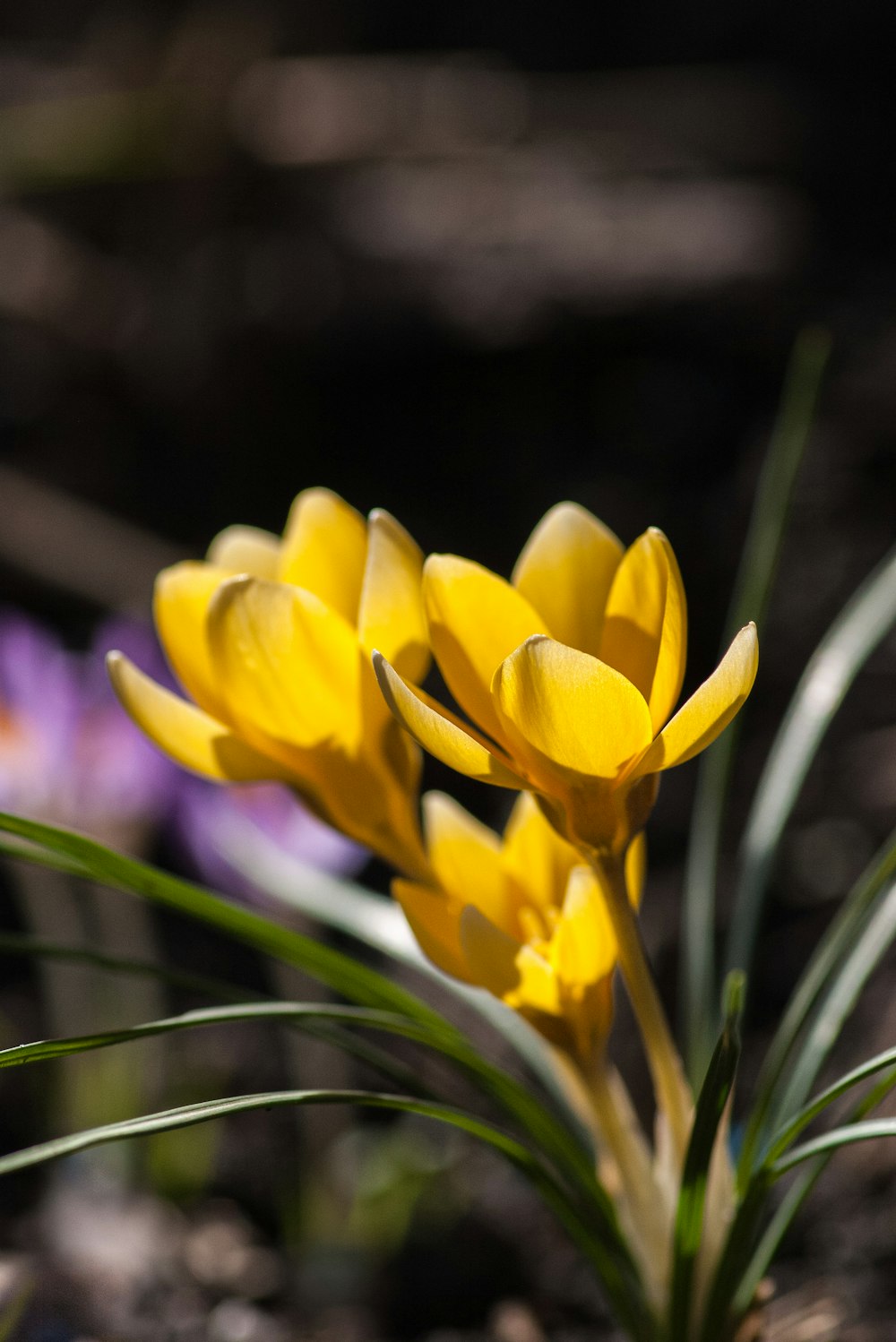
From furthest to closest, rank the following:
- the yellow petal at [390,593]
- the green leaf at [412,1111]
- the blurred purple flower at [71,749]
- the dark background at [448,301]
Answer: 1. the dark background at [448,301]
2. the blurred purple flower at [71,749]
3. the yellow petal at [390,593]
4. the green leaf at [412,1111]

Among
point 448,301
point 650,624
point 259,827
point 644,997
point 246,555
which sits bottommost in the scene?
point 644,997

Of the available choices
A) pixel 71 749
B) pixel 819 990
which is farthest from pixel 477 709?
pixel 71 749

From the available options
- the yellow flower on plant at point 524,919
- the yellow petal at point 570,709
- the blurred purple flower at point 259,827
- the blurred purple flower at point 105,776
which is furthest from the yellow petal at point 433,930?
the blurred purple flower at point 259,827

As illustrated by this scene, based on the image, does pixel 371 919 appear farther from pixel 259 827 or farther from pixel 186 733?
pixel 259 827

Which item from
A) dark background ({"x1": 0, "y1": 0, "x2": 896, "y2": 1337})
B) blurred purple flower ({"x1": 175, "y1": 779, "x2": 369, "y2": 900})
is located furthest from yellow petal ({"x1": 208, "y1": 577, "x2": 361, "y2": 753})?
dark background ({"x1": 0, "y1": 0, "x2": 896, "y2": 1337})

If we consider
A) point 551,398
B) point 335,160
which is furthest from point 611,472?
point 335,160

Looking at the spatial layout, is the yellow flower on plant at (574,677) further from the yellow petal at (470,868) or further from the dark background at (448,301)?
the dark background at (448,301)
